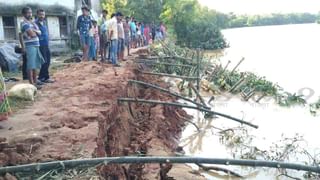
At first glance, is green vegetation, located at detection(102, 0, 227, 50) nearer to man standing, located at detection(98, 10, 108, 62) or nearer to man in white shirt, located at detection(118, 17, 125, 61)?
man standing, located at detection(98, 10, 108, 62)

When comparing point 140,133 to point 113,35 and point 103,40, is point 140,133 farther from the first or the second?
point 103,40

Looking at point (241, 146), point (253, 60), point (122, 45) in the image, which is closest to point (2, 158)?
point (241, 146)

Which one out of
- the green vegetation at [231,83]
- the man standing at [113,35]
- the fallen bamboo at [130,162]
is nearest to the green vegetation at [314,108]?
the green vegetation at [231,83]

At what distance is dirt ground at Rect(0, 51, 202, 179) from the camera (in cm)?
452

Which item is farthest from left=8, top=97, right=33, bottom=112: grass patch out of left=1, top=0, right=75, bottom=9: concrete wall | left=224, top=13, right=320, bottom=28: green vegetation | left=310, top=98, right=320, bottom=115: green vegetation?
left=224, top=13, right=320, bottom=28: green vegetation

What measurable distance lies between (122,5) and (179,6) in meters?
5.94

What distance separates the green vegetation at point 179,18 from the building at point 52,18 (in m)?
17.4

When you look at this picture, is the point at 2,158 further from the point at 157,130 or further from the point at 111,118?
the point at 157,130

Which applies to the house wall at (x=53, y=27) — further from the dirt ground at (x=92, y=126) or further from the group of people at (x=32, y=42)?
the group of people at (x=32, y=42)

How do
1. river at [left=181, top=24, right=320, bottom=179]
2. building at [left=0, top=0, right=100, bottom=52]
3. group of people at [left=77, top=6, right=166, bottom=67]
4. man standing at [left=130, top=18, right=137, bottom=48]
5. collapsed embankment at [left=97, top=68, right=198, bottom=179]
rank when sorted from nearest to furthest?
1. collapsed embankment at [left=97, top=68, right=198, bottom=179]
2. river at [left=181, top=24, right=320, bottom=179]
3. group of people at [left=77, top=6, right=166, bottom=67]
4. building at [left=0, top=0, right=100, bottom=52]
5. man standing at [left=130, top=18, right=137, bottom=48]

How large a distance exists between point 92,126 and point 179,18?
3803 centimetres

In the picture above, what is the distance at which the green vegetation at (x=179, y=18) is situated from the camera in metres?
40.4

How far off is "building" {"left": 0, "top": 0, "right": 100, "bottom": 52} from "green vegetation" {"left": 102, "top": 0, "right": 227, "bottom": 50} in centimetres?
1737

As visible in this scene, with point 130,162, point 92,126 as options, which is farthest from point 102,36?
point 130,162
